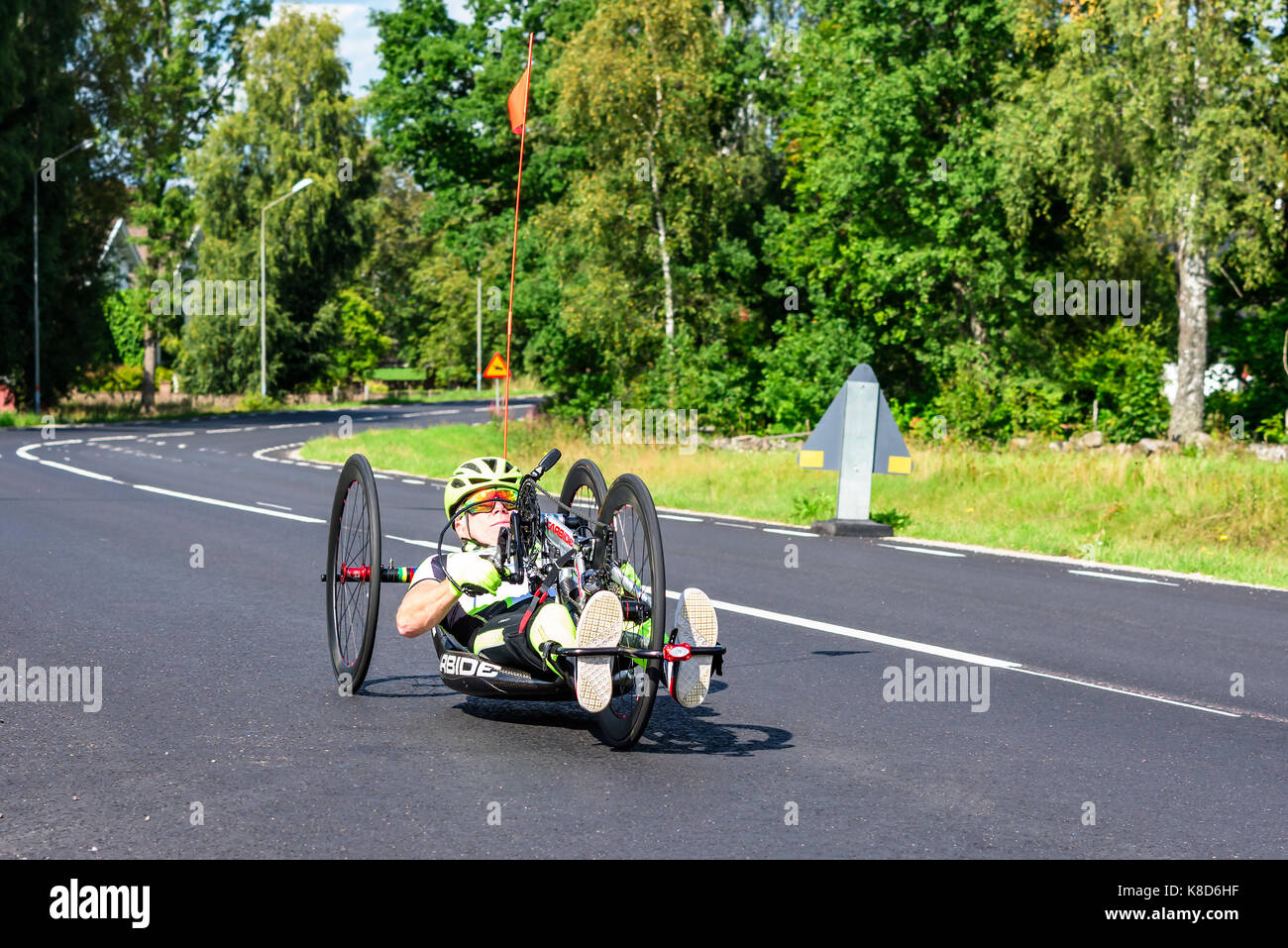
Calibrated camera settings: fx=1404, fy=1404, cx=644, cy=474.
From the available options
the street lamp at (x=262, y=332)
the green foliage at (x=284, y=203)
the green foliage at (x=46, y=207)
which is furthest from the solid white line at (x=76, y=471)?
the green foliage at (x=284, y=203)

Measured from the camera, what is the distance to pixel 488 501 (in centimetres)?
644

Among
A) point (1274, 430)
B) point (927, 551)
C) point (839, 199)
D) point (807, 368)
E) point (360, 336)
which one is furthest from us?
point (360, 336)

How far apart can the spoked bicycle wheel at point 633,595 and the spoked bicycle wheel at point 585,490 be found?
46 cm

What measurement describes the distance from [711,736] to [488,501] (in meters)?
1.47

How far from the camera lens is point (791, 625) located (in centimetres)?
Answer: 949

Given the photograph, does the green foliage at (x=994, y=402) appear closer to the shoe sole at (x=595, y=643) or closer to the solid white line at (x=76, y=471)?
the solid white line at (x=76, y=471)

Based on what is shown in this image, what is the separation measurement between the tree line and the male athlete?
86.5 feet

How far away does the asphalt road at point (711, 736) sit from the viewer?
15.6 ft

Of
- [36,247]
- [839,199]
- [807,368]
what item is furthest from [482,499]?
[36,247]

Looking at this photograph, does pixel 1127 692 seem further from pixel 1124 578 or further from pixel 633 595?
pixel 1124 578

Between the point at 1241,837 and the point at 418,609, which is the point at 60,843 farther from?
the point at 1241,837
